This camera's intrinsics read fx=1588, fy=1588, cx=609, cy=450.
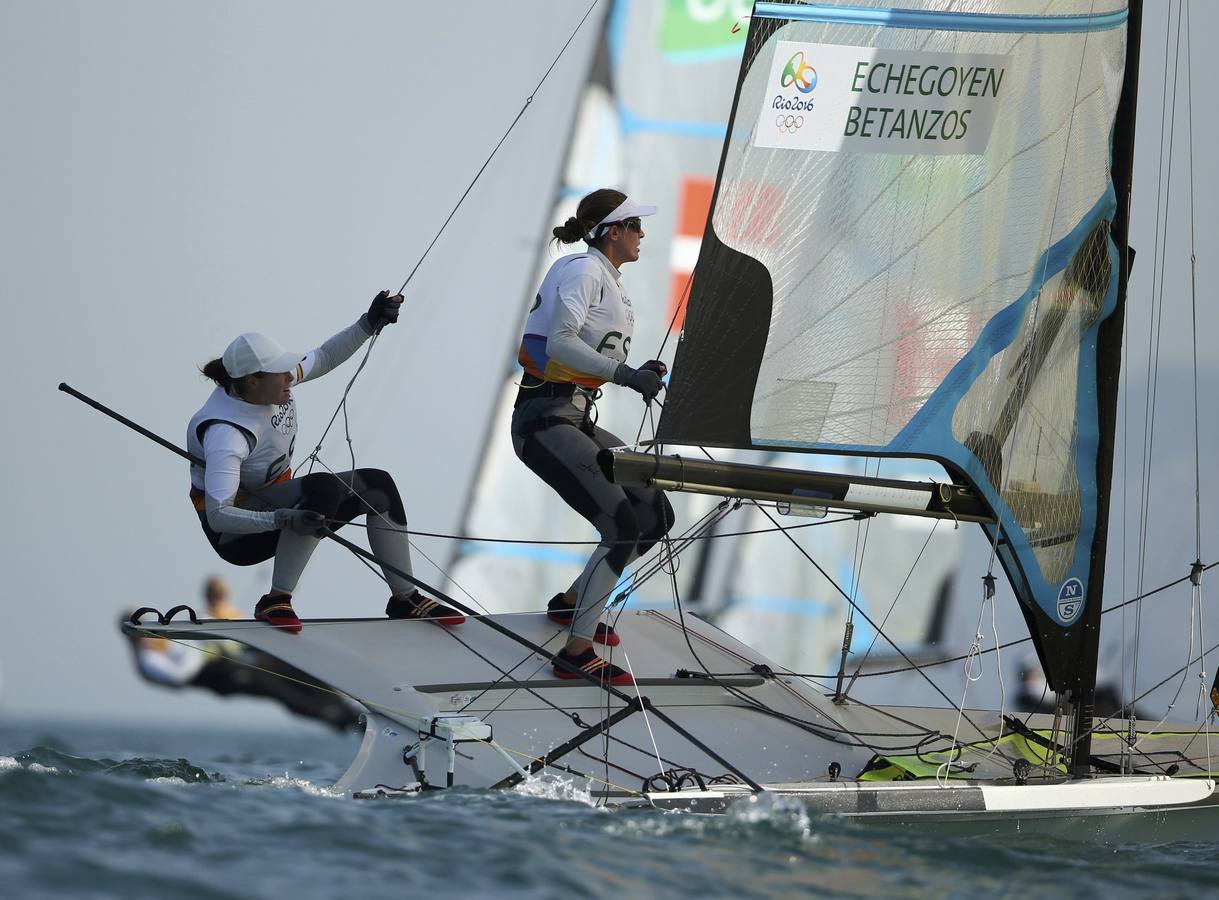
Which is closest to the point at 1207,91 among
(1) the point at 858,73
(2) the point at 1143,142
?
(2) the point at 1143,142


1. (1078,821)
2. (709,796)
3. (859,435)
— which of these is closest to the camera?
(709,796)

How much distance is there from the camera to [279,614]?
3299 mm

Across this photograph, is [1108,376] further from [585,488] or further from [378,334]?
[378,334]

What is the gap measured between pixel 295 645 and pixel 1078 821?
1544 millimetres

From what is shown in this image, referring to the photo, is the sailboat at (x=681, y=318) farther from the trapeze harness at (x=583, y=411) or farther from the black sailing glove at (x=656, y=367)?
the black sailing glove at (x=656, y=367)

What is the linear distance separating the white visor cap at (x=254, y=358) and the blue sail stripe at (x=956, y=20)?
46.0 inches

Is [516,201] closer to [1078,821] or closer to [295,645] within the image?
[295,645]

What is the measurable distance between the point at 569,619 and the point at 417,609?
344 mm

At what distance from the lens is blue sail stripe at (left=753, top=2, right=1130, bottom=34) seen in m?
3.11

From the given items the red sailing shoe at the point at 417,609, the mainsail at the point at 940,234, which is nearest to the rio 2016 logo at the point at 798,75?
the mainsail at the point at 940,234

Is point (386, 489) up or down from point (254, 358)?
down

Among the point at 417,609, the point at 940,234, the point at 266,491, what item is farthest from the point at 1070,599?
the point at 266,491

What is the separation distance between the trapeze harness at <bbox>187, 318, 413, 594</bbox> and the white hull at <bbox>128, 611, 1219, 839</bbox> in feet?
0.56

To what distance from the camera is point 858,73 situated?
313 cm
